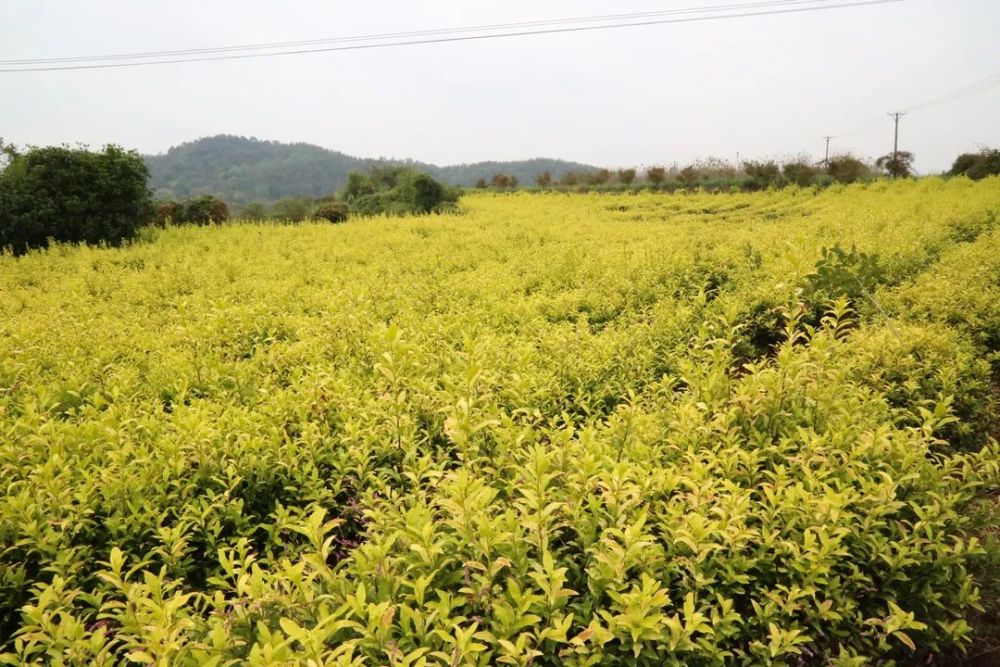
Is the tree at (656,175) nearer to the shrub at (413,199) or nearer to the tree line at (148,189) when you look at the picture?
the tree line at (148,189)

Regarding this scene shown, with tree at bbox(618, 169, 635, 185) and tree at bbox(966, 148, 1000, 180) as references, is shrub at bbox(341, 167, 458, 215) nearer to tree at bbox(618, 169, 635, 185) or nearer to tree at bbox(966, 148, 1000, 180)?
tree at bbox(618, 169, 635, 185)

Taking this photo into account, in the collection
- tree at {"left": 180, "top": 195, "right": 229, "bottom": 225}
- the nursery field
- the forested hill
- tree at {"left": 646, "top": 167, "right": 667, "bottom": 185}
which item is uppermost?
the forested hill

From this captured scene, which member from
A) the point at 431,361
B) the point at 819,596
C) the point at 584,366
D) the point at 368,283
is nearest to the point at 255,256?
the point at 368,283

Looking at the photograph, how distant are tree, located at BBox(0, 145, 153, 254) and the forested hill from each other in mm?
67517

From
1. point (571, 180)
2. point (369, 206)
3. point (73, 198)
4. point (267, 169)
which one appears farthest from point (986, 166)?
point (267, 169)

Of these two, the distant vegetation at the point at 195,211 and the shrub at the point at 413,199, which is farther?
the shrub at the point at 413,199

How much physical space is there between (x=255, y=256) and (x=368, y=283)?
457 centimetres

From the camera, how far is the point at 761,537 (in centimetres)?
202

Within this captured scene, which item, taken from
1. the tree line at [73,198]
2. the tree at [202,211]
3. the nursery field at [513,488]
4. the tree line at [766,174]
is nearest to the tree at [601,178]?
the tree line at [766,174]

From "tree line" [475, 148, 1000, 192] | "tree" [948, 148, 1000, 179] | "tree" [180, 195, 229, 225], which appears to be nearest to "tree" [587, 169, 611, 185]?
"tree line" [475, 148, 1000, 192]

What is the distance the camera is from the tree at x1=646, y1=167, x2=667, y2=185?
31.0 m

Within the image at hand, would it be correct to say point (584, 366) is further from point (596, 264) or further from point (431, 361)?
point (596, 264)

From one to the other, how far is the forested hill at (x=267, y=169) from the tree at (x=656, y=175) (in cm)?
4813

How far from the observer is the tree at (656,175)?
31031mm
